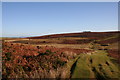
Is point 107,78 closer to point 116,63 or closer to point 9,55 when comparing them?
point 116,63

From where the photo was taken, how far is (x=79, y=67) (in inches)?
325

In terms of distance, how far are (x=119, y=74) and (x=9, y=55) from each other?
7.76 meters

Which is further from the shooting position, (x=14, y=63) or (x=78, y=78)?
(x=14, y=63)

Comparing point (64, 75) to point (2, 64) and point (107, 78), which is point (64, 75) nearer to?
point (107, 78)

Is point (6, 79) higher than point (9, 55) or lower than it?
lower

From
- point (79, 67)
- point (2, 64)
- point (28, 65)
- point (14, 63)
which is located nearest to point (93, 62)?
point (79, 67)

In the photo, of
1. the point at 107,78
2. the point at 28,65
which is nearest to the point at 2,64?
the point at 28,65

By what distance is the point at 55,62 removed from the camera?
942 centimetres

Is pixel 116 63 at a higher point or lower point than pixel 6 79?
higher

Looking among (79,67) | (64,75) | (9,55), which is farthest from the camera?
(9,55)

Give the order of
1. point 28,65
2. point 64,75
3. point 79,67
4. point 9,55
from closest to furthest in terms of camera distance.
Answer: point 64,75, point 79,67, point 28,65, point 9,55

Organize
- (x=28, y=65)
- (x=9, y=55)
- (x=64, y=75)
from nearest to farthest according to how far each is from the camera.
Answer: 1. (x=64, y=75)
2. (x=28, y=65)
3. (x=9, y=55)

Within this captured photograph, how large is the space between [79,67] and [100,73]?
1.23m

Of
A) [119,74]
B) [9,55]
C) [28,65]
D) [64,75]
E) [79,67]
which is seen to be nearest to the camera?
[64,75]
